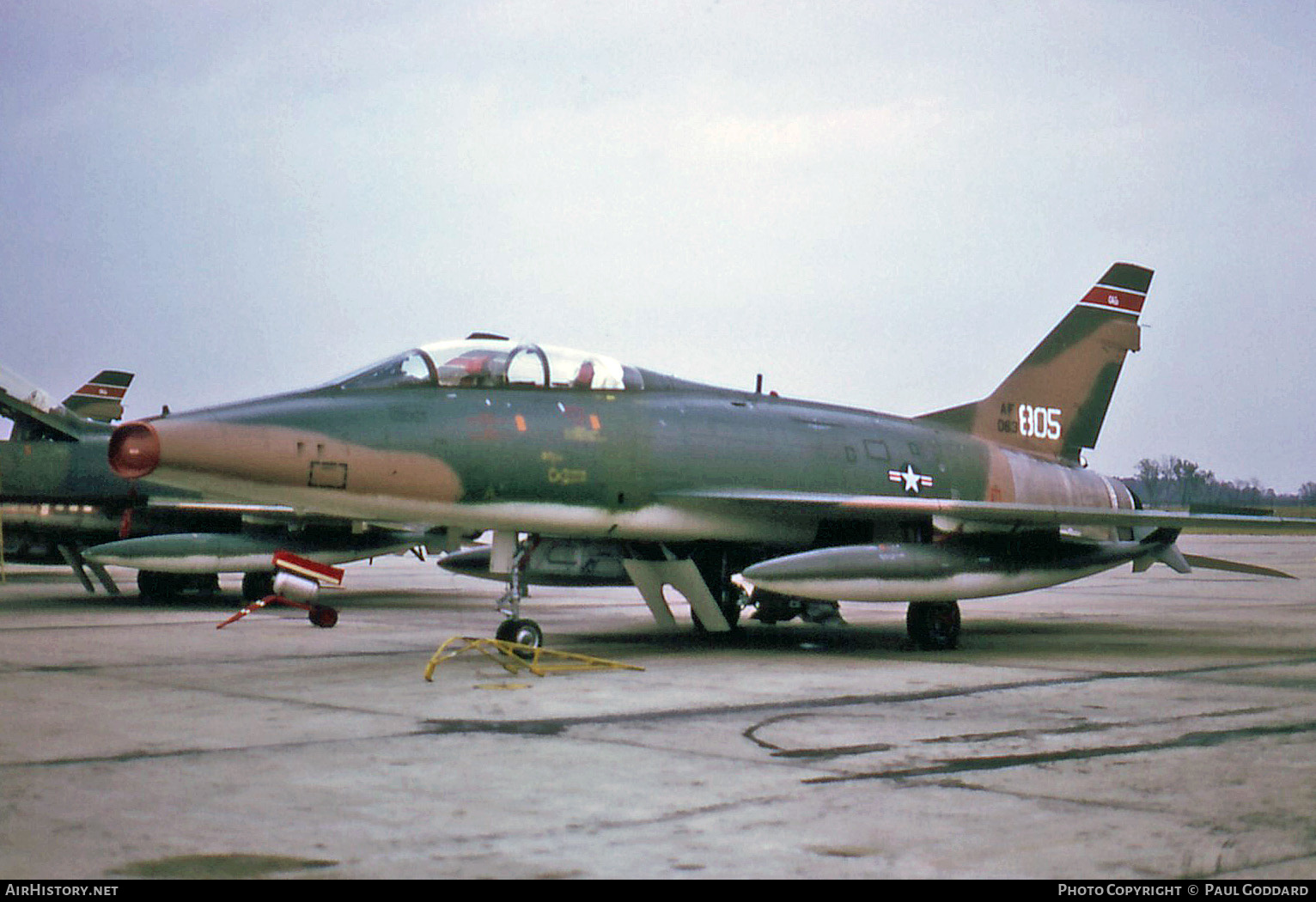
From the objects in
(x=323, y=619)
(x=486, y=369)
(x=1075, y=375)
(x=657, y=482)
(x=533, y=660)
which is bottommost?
(x=323, y=619)

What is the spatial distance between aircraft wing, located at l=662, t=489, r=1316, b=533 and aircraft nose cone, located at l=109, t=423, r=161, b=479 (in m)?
4.11

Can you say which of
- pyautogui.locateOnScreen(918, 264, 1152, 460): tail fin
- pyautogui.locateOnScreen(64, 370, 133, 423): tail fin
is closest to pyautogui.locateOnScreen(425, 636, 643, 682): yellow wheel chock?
pyautogui.locateOnScreen(918, 264, 1152, 460): tail fin

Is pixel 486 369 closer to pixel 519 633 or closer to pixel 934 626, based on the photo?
pixel 519 633

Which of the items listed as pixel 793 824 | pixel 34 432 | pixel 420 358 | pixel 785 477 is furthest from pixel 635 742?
pixel 34 432

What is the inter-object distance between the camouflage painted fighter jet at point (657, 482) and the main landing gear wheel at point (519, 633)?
15 mm

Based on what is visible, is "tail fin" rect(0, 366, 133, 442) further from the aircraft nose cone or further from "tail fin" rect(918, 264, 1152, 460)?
"tail fin" rect(918, 264, 1152, 460)

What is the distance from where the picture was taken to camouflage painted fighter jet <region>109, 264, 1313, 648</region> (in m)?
9.29

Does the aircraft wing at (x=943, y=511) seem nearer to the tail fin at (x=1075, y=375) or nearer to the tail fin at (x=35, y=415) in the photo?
the tail fin at (x=1075, y=375)

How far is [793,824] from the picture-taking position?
4773 millimetres

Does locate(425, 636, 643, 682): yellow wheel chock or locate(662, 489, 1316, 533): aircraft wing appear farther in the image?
locate(662, 489, 1316, 533): aircraft wing

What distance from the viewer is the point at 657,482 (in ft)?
35.8

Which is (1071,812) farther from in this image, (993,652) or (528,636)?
(993,652)

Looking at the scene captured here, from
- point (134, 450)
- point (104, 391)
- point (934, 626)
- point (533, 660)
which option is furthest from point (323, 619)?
point (104, 391)

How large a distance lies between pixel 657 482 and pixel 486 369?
5.62 ft
